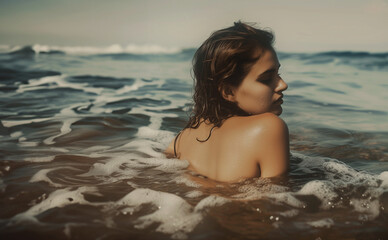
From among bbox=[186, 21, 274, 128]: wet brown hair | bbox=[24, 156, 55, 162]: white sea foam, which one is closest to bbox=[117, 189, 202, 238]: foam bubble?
bbox=[186, 21, 274, 128]: wet brown hair

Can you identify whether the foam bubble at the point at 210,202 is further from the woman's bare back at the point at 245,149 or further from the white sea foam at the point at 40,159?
the white sea foam at the point at 40,159

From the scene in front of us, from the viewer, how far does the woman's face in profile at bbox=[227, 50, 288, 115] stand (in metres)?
2.53

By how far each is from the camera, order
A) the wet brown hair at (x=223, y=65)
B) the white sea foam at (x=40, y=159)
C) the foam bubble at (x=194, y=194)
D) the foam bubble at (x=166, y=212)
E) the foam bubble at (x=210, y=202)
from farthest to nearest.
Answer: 1. the white sea foam at (x=40, y=159)
2. the wet brown hair at (x=223, y=65)
3. the foam bubble at (x=194, y=194)
4. the foam bubble at (x=210, y=202)
5. the foam bubble at (x=166, y=212)

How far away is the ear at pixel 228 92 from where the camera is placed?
8.55ft

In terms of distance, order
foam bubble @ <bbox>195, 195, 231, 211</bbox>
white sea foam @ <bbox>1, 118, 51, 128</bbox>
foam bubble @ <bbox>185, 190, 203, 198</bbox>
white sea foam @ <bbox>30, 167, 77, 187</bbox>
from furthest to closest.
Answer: white sea foam @ <bbox>1, 118, 51, 128</bbox>, white sea foam @ <bbox>30, 167, 77, 187</bbox>, foam bubble @ <bbox>185, 190, 203, 198</bbox>, foam bubble @ <bbox>195, 195, 231, 211</bbox>

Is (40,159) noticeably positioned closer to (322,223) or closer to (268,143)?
(268,143)

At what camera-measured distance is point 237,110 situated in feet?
8.63

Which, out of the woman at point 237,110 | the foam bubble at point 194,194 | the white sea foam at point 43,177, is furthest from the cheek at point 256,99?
the white sea foam at point 43,177

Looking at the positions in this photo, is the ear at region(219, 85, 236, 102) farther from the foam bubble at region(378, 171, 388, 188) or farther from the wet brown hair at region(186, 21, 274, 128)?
the foam bubble at region(378, 171, 388, 188)

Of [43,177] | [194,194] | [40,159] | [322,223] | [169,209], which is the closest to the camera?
[322,223]

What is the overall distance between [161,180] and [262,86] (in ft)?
2.91

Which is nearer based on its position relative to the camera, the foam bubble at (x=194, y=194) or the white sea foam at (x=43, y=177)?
the foam bubble at (x=194, y=194)

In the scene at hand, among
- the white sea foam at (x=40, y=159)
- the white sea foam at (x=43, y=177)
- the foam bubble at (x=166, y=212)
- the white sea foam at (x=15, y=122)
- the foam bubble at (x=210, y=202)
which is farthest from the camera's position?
the white sea foam at (x=15, y=122)

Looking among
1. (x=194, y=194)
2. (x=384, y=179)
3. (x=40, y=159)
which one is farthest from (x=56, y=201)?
(x=384, y=179)
